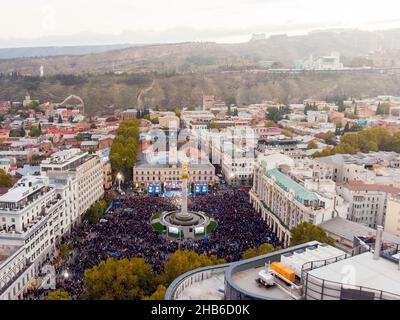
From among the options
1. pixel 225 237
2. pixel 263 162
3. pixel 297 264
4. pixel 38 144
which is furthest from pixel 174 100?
pixel 297 264

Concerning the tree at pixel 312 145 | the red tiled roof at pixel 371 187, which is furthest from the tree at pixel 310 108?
the red tiled roof at pixel 371 187

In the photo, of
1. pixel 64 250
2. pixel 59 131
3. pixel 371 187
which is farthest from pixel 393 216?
pixel 59 131

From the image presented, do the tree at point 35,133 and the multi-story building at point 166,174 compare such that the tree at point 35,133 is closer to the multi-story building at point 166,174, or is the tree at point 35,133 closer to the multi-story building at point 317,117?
the multi-story building at point 166,174

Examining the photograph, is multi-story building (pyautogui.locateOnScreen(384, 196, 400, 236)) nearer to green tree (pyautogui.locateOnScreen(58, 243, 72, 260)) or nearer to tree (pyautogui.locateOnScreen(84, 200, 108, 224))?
tree (pyautogui.locateOnScreen(84, 200, 108, 224))

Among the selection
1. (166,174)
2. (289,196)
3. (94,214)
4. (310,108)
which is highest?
(289,196)

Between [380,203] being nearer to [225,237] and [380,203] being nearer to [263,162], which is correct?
[263,162]

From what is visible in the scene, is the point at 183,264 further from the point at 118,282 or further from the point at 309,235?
the point at 309,235
